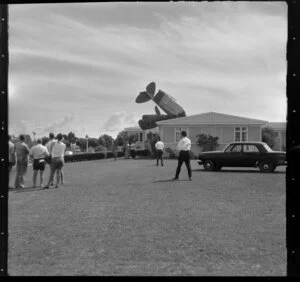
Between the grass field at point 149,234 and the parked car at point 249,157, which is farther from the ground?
the parked car at point 249,157

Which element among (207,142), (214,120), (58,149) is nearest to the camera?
(58,149)

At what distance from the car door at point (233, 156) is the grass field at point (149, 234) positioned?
25.8 feet

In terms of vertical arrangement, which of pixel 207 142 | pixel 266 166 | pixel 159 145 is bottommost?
pixel 266 166

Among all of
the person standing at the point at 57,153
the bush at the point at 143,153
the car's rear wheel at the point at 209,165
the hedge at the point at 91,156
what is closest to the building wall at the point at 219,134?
the bush at the point at 143,153

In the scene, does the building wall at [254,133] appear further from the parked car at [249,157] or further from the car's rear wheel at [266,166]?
→ the car's rear wheel at [266,166]

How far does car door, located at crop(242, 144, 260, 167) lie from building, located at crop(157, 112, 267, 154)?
56.4ft

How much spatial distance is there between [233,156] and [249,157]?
69cm

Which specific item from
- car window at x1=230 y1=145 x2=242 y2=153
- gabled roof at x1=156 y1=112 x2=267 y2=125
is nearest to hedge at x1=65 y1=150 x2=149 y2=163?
gabled roof at x1=156 y1=112 x2=267 y2=125

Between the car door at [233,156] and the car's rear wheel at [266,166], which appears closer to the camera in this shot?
the car's rear wheel at [266,166]

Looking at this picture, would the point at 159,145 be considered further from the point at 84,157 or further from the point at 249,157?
the point at 84,157

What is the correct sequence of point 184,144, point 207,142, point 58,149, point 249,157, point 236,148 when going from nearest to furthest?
point 58,149, point 184,144, point 249,157, point 236,148, point 207,142

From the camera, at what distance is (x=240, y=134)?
3731cm

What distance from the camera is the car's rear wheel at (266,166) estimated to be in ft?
60.5

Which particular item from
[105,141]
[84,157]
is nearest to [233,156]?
[84,157]
